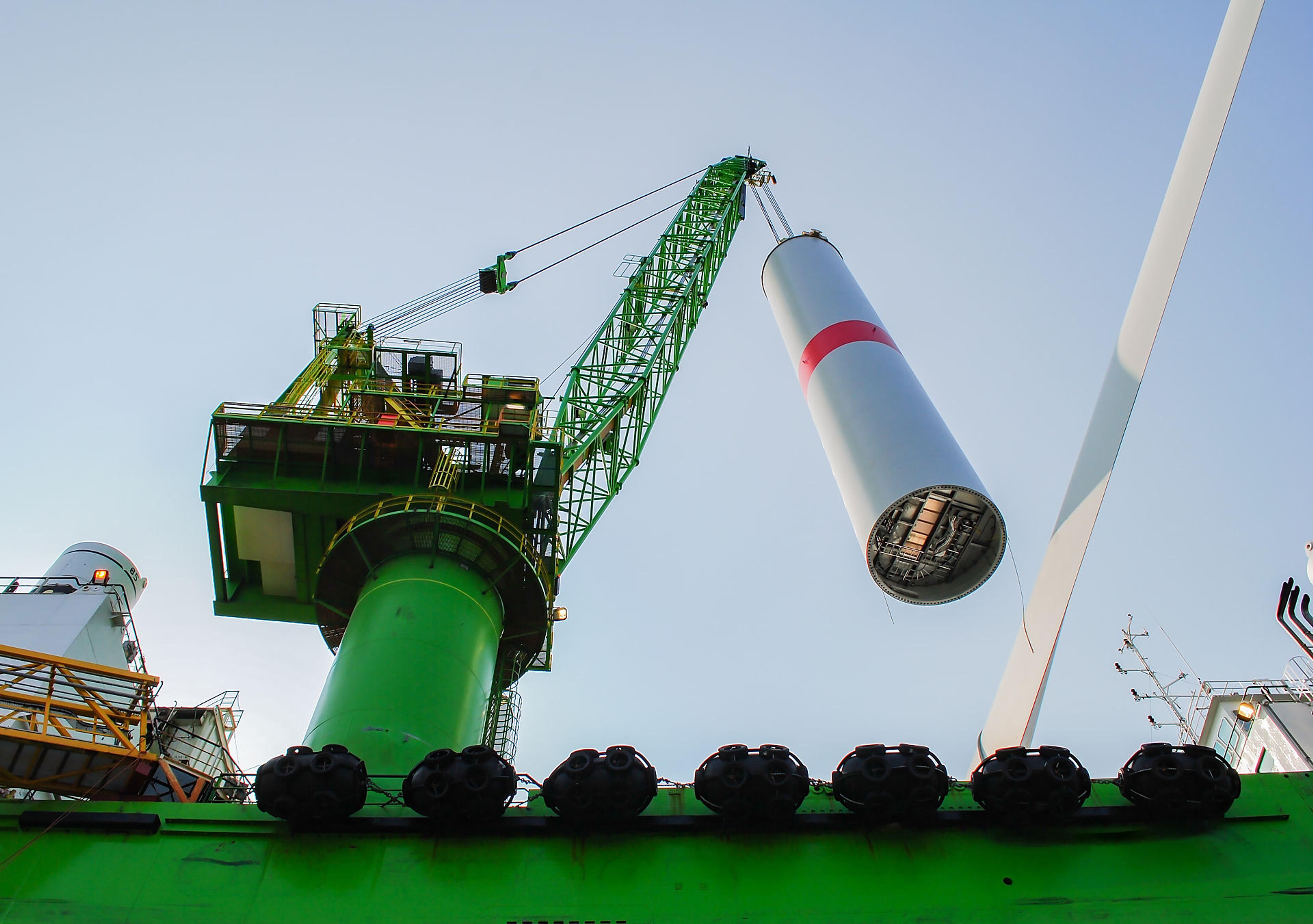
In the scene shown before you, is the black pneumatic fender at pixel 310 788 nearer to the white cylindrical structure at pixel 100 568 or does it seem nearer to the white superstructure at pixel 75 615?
the white superstructure at pixel 75 615

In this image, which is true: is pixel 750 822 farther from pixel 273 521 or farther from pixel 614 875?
pixel 273 521

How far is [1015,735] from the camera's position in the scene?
16375mm

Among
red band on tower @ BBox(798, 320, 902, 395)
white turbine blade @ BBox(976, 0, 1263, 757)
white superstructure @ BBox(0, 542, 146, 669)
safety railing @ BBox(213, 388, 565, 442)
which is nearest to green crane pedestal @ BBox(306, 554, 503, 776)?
safety railing @ BBox(213, 388, 565, 442)

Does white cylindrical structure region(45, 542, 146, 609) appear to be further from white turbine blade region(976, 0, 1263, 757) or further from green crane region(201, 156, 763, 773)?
white turbine blade region(976, 0, 1263, 757)

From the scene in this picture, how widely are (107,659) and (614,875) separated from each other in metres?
24.8

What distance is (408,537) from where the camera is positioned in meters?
18.9

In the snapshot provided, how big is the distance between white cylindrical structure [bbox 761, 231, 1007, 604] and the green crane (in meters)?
7.14

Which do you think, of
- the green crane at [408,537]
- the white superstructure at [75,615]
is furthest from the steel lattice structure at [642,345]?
the white superstructure at [75,615]

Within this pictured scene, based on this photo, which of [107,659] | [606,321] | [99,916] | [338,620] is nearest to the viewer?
[99,916]

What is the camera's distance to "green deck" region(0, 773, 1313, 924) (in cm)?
1065

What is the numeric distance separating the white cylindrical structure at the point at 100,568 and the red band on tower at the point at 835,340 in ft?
83.3

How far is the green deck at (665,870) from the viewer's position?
10648 mm

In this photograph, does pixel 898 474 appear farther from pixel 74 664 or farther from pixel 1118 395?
pixel 74 664

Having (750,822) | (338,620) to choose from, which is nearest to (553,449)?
(338,620)
